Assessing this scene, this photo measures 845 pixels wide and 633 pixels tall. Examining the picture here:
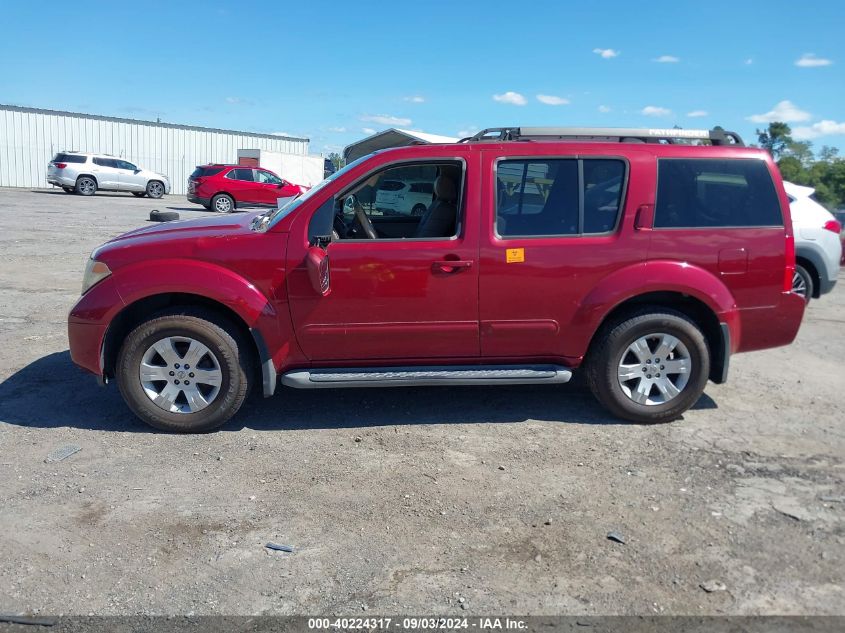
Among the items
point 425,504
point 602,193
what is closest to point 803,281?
point 602,193

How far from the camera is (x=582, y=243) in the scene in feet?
16.4

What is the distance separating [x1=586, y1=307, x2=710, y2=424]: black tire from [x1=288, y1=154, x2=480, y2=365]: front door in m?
0.88

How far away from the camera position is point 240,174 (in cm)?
2523

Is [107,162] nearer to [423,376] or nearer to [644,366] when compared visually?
[423,376]

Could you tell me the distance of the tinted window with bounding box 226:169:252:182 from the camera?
25016 millimetres

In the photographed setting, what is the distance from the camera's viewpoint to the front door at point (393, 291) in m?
4.84

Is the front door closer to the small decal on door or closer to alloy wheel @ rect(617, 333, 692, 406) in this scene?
the small decal on door

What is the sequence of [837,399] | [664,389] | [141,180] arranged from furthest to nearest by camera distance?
[141,180]
[837,399]
[664,389]

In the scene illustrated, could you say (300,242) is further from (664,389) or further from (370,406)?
(664,389)

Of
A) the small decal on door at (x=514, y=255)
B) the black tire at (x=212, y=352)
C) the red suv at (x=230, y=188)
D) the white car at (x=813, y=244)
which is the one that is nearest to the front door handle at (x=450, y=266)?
the small decal on door at (x=514, y=255)

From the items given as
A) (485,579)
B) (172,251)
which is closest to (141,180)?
(172,251)

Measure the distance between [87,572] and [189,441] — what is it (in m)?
1.56

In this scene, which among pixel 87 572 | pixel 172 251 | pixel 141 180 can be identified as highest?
pixel 141 180

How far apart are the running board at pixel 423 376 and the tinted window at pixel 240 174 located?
21.4m
